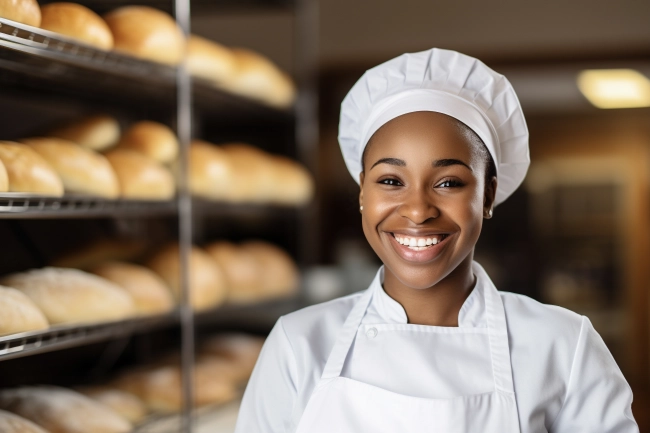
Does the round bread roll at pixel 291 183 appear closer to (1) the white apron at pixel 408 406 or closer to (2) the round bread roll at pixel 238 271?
(2) the round bread roll at pixel 238 271

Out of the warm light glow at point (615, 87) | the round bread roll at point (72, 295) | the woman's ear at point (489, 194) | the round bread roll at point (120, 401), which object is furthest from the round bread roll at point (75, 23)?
the warm light glow at point (615, 87)

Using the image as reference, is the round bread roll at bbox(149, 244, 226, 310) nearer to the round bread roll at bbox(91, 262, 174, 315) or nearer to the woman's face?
the round bread roll at bbox(91, 262, 174, 315)

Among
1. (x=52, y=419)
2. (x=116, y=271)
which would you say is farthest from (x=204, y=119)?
(x=52, y=419)

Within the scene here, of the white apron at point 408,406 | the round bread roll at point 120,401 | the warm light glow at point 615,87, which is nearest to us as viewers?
the white apron at point 408,406

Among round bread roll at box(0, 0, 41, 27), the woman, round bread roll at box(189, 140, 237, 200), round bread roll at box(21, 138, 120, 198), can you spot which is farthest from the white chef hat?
round bread roll at box(189, 140, 237, 200)

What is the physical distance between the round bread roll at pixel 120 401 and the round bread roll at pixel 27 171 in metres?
0.62

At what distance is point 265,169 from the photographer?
2.77m

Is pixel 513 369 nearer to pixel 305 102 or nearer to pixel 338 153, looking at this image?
pixel 305 102

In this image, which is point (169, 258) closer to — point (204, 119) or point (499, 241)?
point (204, 119)

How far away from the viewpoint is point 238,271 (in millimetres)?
2578

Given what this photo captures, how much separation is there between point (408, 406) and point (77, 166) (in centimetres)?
108

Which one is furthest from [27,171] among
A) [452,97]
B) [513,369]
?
[513,369]

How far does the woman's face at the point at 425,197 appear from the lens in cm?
104

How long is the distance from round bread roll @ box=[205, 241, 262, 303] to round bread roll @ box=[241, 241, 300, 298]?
0.16 feet
